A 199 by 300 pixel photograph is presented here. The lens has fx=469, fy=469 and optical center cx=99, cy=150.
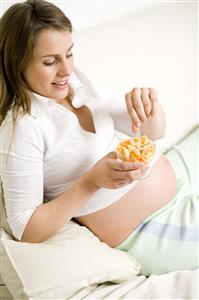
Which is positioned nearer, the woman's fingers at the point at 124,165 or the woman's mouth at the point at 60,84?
the woman's fingers at the point at 124,165

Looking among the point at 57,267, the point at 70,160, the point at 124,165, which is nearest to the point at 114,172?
the point at 124,165

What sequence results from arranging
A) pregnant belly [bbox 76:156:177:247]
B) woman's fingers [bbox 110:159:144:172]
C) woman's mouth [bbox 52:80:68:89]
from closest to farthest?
woman's fingers [bbox 110:159:144:172] < woman's mouth [bbox 52:80:68:89] < pregnant belly [bbox 76:156:177:247]

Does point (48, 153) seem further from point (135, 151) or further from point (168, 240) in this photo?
point (168, 240)

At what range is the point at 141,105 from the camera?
1.24 meters

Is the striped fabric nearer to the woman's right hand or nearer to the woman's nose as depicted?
the woman's right hand

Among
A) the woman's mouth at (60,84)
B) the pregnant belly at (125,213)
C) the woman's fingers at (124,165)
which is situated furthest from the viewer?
the pregnant belly at (125,213)

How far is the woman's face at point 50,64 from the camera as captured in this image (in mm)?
1109

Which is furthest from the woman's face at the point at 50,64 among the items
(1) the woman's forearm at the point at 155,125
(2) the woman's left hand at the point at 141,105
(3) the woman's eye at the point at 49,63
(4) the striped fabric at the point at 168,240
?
(4) the striped fabric at the point at 168,240

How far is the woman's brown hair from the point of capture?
3.61 ft

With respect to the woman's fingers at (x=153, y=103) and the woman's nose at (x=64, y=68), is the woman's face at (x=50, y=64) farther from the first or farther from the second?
the woman's fingers at (x=153, y=103)

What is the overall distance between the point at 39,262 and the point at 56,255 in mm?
45

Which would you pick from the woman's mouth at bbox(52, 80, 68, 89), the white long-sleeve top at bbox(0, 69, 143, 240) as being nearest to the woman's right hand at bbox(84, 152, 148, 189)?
the white long-sleeve top at bbox(0, 69, 143, 240)

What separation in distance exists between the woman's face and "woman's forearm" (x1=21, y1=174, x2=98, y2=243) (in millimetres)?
240

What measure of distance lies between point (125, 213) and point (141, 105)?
0.30m
